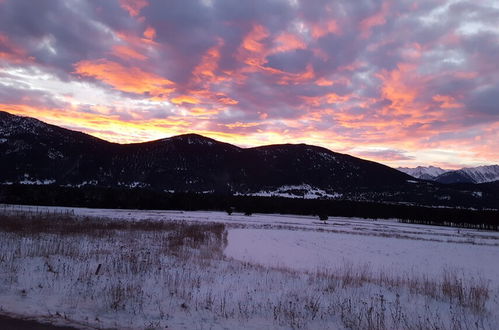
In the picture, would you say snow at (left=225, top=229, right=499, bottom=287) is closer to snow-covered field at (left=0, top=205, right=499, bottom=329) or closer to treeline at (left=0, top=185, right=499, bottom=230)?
snow-covered field at (left=0, top=205, right=499, bottom=329)

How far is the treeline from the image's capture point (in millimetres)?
104812

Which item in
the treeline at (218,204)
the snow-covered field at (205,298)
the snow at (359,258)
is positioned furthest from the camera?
the treeline at (218,204)

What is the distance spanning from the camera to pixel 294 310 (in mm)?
8977

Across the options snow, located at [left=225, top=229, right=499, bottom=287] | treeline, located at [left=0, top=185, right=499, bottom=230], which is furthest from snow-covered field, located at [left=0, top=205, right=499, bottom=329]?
treeline, located at [left=0, top=185, right=499, bottom=230]

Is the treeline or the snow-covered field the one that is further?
the treeline

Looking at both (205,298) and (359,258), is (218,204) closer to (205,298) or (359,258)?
(359,258)

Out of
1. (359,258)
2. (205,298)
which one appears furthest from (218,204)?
(205,298)

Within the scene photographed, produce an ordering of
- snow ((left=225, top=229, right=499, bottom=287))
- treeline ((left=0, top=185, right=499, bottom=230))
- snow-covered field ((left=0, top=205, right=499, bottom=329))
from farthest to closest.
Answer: treeline ((left=0, top=185, right=499, bottom=230)), snow ((left=225, top=229, right=499, bottom=287)), snow-covered field ((left=0, top=205, right=499, bottom=329))

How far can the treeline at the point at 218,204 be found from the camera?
10481 centimetres

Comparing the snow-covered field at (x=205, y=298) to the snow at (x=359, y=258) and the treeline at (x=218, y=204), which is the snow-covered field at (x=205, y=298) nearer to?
the snow at (x=359, y=258)

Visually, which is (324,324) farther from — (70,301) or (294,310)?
(70,301)

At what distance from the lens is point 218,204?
427 ft

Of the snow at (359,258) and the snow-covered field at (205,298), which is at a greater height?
the snow-covered field at (205,298)

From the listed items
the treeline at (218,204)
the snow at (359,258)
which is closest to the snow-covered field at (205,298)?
the snow at (359,258)
